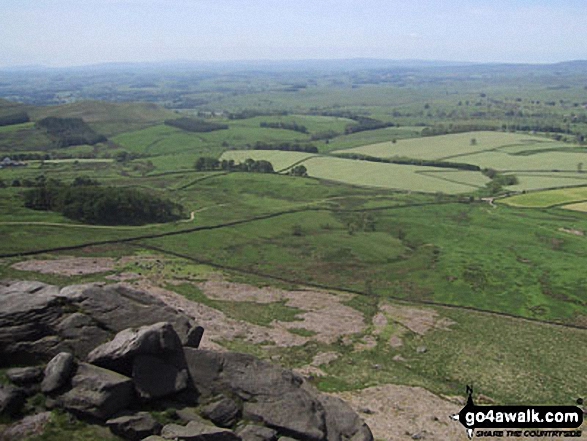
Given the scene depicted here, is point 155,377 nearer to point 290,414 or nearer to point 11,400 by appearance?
point 11,400

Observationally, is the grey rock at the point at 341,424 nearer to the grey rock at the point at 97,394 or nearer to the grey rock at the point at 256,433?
the grey rock at the point at 256,433

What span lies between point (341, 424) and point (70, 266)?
6572cm

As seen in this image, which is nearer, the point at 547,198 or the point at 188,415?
the point at 188,415

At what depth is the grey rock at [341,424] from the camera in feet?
120

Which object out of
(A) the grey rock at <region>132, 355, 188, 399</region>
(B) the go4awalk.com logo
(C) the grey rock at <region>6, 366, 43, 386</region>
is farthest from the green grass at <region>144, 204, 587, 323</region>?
(C) the grey rock at <region>6, 366, 43, 386</region>

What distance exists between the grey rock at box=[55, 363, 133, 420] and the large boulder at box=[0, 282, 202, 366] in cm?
268

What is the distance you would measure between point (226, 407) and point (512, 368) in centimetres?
4182

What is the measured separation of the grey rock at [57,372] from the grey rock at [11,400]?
4.49ft

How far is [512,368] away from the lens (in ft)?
208

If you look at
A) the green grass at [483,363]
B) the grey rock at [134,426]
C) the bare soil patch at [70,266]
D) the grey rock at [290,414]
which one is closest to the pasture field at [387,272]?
the green grass at [483,363]

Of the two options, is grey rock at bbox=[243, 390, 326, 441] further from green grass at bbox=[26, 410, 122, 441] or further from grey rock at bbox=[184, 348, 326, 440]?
green grass at bbox=[26, 410, 122, 441]

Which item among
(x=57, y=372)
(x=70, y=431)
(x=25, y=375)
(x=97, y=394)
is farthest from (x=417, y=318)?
(x=25, y=375)

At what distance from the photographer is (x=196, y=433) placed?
31.8 metres

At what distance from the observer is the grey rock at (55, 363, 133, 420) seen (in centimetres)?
3247
